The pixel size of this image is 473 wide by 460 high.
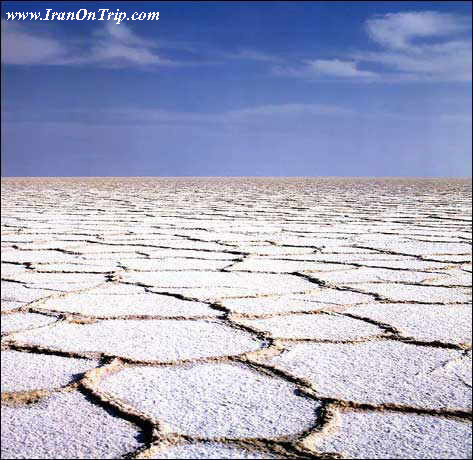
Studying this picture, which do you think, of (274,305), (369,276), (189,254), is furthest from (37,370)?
(189,254)

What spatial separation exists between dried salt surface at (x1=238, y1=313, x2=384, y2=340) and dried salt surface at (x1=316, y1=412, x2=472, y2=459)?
43cm

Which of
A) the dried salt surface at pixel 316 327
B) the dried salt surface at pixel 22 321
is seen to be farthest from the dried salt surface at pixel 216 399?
the dried salt surface at pixel 22 321

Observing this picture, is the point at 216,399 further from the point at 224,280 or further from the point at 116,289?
the point at 224,280

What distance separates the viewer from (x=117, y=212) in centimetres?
527

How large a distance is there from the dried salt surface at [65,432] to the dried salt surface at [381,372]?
1.07 feet

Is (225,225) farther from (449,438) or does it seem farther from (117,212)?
(449,438)

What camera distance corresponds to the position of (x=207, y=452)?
96cm

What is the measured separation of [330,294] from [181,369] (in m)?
0.77

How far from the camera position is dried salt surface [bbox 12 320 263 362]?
1.40m

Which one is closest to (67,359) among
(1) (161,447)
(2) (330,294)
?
(1) (161,447)

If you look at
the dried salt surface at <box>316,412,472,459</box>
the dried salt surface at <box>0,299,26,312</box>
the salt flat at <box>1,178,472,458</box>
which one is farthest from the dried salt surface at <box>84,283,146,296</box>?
the dried salt surface at <box>316,412,472,459</box>

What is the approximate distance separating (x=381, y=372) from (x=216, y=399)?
0.96ft

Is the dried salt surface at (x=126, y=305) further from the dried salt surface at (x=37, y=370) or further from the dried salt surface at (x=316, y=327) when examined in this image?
the dried salt surface at (x=37, y=370)

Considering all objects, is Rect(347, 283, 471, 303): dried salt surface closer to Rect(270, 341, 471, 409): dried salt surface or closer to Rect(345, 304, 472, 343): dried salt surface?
Rect(345, 304, 472, 343): dried salt surface
